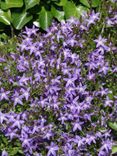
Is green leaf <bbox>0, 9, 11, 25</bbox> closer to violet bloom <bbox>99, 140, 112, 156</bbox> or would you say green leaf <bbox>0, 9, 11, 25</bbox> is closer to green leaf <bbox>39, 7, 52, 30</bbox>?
green leaf <bbox>39, 7, 52, 30</bbox>

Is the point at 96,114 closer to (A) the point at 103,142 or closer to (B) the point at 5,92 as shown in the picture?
(A) the point at 103,142

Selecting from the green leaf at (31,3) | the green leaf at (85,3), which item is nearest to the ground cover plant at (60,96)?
the green leaf at (31,3)

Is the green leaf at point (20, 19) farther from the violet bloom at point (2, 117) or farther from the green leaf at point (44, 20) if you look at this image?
the violet bloom at point (2, 117)

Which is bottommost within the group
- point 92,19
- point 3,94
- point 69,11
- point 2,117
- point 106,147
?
point 106,147

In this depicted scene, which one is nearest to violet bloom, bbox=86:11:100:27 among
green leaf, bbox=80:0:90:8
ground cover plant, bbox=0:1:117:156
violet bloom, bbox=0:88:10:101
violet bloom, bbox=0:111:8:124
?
ground cover plant, bbox=0:1:117:156

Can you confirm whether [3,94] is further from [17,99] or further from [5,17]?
[5,17]

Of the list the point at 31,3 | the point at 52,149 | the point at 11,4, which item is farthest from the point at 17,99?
the point at 11,4

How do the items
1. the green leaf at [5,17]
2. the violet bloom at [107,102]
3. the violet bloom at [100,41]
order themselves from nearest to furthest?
the violet bloom at [107,102], the violet bloom at [100,41], the green leaf at [5,17]

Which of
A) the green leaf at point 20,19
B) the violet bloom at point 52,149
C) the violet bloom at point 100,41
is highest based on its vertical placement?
the violet bloom at point 100,41
